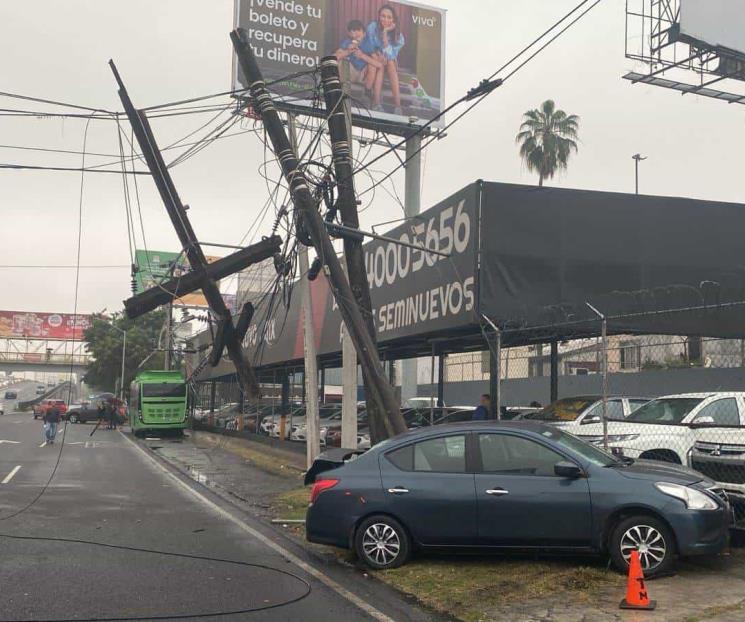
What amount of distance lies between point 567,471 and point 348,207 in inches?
236

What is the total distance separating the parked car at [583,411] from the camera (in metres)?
13.2

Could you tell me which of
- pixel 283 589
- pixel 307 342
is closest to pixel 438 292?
pixel 307 342

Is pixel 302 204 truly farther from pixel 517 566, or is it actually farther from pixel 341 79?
pixel 517 566

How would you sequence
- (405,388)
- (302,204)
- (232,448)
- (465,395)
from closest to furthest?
1. (302,204)
2. (232,448)
3. (405,388)
4. (465,395)

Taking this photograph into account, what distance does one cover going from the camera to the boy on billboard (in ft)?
120

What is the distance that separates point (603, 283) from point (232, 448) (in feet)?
55.7

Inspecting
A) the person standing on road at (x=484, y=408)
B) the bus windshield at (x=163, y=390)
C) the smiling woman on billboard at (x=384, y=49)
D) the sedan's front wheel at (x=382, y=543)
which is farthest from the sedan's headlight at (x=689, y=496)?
the smiling woman on billboard at (x=384, y=49)

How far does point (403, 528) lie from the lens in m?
7.96

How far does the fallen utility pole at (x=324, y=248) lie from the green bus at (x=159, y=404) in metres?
25.7

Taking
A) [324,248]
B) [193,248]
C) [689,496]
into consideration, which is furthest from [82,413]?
[689,496]

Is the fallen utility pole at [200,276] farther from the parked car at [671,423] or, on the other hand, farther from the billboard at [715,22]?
the billboard at [715,22]

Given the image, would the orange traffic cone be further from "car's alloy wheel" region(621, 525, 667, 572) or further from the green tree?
the green tree

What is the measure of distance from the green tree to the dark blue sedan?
64260 mm

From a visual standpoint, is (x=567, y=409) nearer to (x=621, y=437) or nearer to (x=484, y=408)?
(x=484, y=408)
